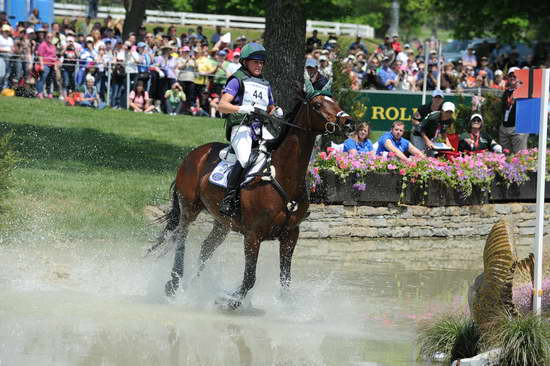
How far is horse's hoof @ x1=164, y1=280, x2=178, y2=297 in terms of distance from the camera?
1083 centimetres

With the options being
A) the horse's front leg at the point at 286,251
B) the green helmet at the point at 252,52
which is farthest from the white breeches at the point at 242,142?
the horse's front leg at the point at 286,251

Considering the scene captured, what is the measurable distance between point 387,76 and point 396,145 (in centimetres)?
1025

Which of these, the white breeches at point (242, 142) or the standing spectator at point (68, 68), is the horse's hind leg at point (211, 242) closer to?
the white breeches at point (242, 142)

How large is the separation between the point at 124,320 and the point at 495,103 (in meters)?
15.0

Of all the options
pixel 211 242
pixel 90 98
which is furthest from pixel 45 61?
pixel 211 242

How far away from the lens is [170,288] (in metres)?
10.9

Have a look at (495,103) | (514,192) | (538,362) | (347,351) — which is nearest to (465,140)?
(514,192)

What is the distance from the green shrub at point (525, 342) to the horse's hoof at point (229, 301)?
3.43 meters

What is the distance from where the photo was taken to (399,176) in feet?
51.3

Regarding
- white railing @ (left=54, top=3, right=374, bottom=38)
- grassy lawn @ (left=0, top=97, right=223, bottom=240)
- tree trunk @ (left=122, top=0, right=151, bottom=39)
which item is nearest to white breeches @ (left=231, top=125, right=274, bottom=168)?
grassy lawn @ (left=0, top=97, right=223, bottom=240)

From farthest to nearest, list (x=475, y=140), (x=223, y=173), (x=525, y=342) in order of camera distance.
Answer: (x=475, y=140) < (x=223, y=173) < (x=525, y=342)

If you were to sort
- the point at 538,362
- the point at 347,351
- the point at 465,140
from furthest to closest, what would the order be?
the point at 465,140 → the point at 347,351 → the point at 538,362

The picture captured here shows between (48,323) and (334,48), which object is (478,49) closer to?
(334,48)

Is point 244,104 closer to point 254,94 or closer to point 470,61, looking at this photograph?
point 254,94
